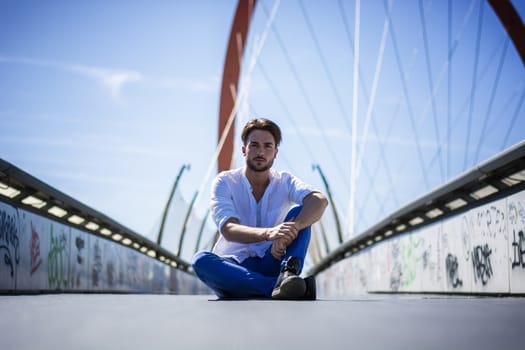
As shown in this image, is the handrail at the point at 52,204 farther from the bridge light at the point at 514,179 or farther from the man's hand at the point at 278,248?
the bridge light at the point at 514,179

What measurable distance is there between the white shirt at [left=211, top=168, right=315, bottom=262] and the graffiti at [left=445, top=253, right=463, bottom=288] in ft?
11.1

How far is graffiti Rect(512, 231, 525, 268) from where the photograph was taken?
6.06 m

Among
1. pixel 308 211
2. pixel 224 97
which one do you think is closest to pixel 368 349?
pixel 308 211

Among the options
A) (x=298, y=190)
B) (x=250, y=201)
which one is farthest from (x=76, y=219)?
(x=298, y=190)

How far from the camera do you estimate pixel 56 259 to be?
10.2 metres

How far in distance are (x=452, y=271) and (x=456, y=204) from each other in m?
0.80

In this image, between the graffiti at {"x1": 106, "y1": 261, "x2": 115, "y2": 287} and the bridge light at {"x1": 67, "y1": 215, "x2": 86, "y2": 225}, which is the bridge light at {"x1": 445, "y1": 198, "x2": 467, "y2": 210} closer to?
the bridge light at {"x1": 67, "y1": 215, "x2": 86, "y2": 225}

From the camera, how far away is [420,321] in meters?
2.47

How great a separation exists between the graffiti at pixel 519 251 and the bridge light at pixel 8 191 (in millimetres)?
5247

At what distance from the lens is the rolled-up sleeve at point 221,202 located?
521 cm

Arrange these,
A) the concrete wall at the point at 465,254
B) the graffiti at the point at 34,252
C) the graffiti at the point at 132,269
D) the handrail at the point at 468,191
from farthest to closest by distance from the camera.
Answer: the graffiti at the point at 132,269 < the graffiti at the point at 34,252 < the concrete wall at the point at 465,254 < the handrail at the point at 468,191

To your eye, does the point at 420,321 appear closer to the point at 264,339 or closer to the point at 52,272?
the point at 264,339

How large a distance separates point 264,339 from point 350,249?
756 inches

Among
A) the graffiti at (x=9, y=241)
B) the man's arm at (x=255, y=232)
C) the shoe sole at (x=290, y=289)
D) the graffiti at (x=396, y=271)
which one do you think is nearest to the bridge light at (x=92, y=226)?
the graffiti at (x=9, y=241)
